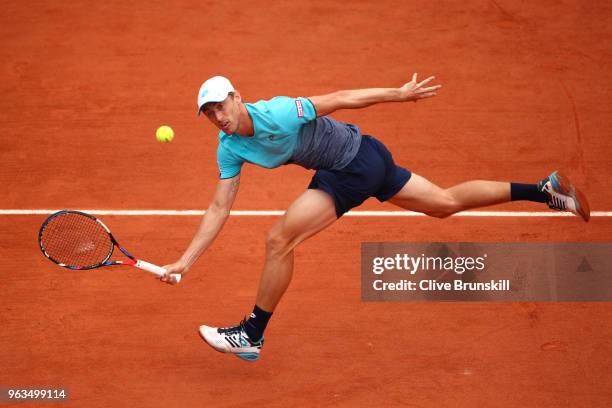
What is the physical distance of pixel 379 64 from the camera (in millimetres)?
11188

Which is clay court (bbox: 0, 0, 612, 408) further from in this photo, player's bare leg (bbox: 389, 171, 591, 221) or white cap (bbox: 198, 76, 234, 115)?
white cap (bbox: 198, 76, 234, 115)

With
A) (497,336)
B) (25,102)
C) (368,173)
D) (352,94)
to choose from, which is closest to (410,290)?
(497,336)

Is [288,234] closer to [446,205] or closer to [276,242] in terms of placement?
[276,242]

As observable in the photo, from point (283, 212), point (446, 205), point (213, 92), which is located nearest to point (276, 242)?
point (213, 92)

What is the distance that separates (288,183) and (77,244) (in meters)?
2.44

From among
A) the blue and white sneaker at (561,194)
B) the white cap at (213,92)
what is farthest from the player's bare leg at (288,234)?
the blue and white sneaker at (561,194)

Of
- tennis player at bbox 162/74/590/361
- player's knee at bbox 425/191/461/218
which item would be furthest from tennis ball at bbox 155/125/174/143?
player's knee at bbox 425/191/461/218

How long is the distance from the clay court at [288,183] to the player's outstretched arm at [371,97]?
214 centimetres

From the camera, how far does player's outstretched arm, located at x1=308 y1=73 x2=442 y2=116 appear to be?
7.23 m

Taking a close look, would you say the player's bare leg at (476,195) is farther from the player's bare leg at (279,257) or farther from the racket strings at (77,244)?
the racket strings at (77,244)

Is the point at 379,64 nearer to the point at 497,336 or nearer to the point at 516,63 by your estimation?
the point at 516,63

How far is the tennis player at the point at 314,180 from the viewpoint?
7254 millimetres

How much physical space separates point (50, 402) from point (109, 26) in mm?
5417

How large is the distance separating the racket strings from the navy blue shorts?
1.94m
